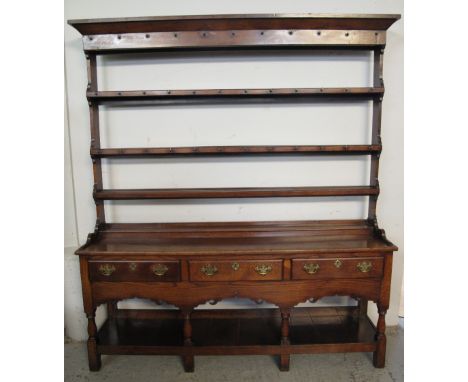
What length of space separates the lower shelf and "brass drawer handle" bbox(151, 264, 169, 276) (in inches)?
20.5

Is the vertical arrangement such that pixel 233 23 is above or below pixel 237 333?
above

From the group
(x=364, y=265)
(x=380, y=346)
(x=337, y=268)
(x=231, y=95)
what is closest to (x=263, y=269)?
(x=337, y=268)

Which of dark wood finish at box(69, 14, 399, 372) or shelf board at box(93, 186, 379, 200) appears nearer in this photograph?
dark wood finish at box(69, 14, 399, 372)

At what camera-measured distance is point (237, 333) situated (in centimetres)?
206

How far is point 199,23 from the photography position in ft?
5.67

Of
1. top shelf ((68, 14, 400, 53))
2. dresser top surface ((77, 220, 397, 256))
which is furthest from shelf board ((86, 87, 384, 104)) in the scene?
dresser top surface ((77, 220, 397, 256))

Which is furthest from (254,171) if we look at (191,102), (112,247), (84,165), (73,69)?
(73,69)

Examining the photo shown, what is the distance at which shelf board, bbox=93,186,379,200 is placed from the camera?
192 centimetres

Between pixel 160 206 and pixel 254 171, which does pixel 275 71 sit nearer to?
pixel 254 171

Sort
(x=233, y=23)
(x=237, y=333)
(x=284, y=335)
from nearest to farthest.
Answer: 1. (x=233, y=23)
2. (x=284, y=335)
3. (x=237, y=333)

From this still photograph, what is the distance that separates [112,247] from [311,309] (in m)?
1.63

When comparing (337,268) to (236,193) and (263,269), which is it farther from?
(236,193)

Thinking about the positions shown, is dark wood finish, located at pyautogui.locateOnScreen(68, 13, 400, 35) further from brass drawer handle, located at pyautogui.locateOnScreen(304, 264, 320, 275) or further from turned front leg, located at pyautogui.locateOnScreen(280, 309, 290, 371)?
turned front leg, located at pyautogui.locateOnScreen(280, 309, 290, 371)

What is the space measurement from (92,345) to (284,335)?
1.30 metres
